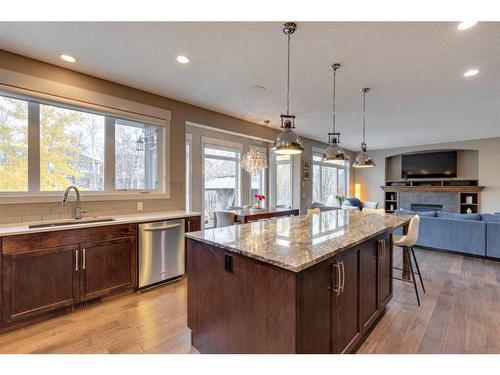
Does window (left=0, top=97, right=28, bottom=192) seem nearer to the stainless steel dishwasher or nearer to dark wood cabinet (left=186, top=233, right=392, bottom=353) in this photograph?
the stainless steel dishwasher

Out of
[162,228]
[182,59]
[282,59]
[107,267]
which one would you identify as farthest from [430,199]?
[107,267]

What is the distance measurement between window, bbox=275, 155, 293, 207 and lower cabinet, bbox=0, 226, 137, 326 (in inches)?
186

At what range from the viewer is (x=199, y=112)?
413 centimetres

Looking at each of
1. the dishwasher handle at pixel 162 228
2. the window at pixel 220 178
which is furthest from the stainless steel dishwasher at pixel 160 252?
the window at pixel 220 178

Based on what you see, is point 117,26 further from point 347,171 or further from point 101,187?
point 347,171

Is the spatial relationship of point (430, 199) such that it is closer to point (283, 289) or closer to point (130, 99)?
point (283, 289)

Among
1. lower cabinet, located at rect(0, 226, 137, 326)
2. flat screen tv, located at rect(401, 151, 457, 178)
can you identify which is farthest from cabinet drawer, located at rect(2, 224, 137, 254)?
flat screen tv, located at rect(401, 151, 457, 178)

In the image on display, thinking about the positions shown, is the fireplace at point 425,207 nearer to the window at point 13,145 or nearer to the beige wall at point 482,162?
the beige wall at point 482,162

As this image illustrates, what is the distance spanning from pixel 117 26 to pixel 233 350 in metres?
2.62

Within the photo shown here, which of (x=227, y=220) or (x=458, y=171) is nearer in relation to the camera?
(x=227, y=220)

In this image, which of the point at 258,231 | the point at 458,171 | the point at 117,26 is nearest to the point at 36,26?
the point at 117,26

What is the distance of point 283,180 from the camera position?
6965 millimetres

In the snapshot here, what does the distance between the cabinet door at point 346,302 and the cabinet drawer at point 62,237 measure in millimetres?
2287
